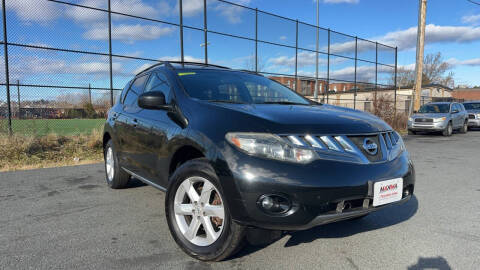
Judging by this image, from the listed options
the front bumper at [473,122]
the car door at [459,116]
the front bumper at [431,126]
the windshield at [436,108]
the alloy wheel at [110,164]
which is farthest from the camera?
the front bumper at [473,122]

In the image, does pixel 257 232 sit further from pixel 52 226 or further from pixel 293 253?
pixel 52 226

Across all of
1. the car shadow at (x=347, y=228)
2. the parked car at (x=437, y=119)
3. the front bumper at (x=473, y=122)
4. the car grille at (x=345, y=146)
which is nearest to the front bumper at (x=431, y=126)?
the parked car at (x=437, y=119)

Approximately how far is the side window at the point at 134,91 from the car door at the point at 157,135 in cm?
51

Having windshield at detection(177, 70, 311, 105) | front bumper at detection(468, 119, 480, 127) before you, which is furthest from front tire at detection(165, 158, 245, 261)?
front bumper at detection(468, 119, 480, 127)

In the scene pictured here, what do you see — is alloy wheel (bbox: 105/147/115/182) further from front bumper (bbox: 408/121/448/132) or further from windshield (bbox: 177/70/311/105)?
front bumper (bbox: 408/121/448/132)

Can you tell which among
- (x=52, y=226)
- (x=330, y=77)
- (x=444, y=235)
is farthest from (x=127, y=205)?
(x=330, y=77)

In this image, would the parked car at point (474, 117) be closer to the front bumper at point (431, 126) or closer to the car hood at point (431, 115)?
the car hood at point (431, 115)

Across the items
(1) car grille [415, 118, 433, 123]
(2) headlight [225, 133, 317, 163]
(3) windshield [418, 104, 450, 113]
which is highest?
(3) windshield [418, 104, 450, 113]

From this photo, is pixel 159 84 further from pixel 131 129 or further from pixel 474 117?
pixel 474 117

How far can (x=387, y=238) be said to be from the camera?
288 cm

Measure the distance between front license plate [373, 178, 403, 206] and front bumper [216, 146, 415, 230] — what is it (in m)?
0.12

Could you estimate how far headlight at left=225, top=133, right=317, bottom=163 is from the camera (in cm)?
210

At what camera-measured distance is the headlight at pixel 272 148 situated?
6.89 feet

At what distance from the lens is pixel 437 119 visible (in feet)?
46.9
